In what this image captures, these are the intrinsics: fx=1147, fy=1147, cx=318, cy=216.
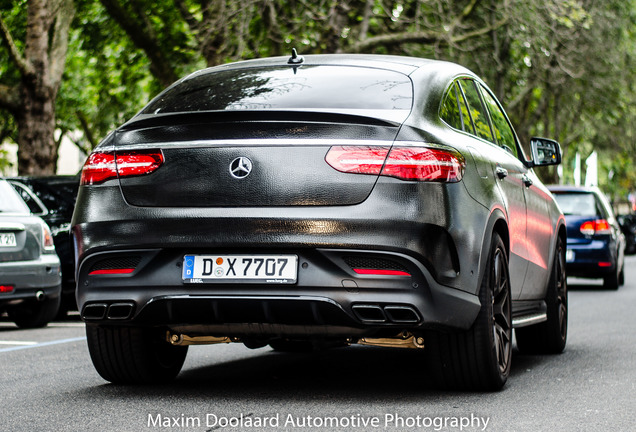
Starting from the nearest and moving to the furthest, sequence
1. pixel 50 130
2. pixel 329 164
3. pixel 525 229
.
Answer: pixel 329 164 → pixel 525 229 → pixel 50 130

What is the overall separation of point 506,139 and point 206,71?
2.16 metres

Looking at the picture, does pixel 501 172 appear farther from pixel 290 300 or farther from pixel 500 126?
pixel 290 300

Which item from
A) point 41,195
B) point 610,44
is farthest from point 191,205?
point 610,44

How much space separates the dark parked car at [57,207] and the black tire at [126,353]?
6105 mm

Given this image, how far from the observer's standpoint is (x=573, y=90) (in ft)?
95.3

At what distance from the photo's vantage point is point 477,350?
5.65m

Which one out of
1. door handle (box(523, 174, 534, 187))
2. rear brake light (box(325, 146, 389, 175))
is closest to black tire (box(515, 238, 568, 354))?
door handle (box(523, 174, 534, 187))

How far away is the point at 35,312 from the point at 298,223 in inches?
266

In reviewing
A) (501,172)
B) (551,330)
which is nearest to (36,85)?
Answer: (551,330)

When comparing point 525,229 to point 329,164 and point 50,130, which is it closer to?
point 329,164

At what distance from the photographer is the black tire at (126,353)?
5.96 metres

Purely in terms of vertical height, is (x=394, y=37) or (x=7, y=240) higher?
(x=7, y=240)

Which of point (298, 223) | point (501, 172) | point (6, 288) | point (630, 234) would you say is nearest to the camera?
point (298, 223)

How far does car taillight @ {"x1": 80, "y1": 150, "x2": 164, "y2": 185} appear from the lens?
5457 mm
